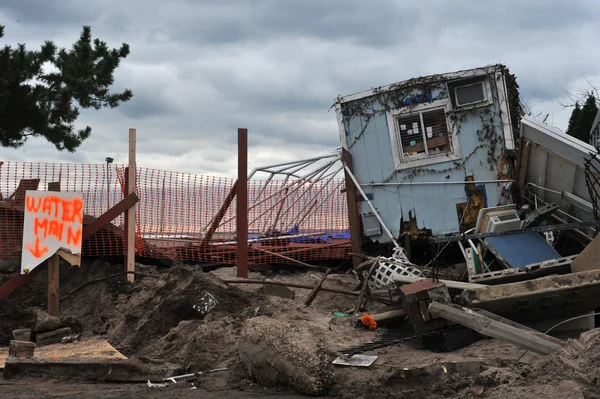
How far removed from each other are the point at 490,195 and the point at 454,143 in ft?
4.06

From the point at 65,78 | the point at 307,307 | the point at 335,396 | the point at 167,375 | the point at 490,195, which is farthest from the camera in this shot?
the point at 65,78

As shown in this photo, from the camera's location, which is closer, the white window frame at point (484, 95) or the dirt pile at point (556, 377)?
the dirt pile at point (556, 377)

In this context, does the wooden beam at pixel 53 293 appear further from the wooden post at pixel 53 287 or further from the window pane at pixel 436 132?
the window pane at pixel 436 132

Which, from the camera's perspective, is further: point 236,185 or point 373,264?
point 236,185

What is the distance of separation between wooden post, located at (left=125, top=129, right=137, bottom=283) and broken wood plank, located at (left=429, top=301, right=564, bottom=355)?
5.90m

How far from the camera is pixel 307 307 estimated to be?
955 centimetres

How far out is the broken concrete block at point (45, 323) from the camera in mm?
9000

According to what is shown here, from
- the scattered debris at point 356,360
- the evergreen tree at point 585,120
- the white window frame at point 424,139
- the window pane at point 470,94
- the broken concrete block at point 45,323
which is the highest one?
the evergreen tree at point 585,120

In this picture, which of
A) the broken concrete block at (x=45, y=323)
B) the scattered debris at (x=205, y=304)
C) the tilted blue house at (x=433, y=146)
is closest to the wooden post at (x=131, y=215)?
the broken concrete block at (x=45, y=323)

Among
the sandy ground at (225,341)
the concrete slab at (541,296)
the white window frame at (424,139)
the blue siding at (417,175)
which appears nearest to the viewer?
the sandy ground at (225,341)

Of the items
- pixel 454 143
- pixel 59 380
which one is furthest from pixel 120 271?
pixel 454 143

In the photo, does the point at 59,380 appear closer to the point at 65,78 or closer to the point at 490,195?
the point at 490,195

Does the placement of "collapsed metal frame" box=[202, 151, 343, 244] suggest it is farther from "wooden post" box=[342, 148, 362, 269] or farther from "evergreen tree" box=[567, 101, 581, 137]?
"evergreen tree" box=[567, 101, 581, 137]

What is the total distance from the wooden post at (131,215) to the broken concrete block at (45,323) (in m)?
2.02
